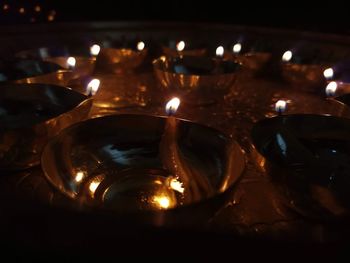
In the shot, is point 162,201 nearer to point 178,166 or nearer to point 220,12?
point 178,166

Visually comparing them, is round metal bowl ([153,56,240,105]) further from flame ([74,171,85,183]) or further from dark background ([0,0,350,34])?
dark background ([0,0,350,34])

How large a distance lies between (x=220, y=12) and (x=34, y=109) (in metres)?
2.18

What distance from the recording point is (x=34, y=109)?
114 centimetres

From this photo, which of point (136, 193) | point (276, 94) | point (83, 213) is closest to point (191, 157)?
point (136, 193)

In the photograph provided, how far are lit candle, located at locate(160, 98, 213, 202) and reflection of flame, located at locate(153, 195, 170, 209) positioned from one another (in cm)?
4

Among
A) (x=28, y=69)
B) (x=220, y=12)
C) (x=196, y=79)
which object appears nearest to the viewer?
(x=196, y=79)

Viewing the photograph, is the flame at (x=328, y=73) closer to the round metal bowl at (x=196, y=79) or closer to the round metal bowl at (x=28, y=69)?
the round metal bowl at (x=196, y=79)

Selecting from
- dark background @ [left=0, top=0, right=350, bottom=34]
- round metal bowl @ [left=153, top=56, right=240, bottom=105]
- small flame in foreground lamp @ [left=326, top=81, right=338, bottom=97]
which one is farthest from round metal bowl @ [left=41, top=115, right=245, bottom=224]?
dark background @ [left=0, top=0, right=350, bottom=34]

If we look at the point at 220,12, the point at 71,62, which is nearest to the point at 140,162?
the point at 71,62

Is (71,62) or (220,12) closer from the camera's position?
(71,62)

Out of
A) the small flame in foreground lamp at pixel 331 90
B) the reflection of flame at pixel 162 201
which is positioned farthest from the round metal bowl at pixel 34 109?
the small flame in foreground lamp at pixel 331 90

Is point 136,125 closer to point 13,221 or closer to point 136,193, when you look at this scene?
point 136,193

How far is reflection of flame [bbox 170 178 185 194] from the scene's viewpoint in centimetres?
88

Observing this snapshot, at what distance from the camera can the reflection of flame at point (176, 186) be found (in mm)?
876
